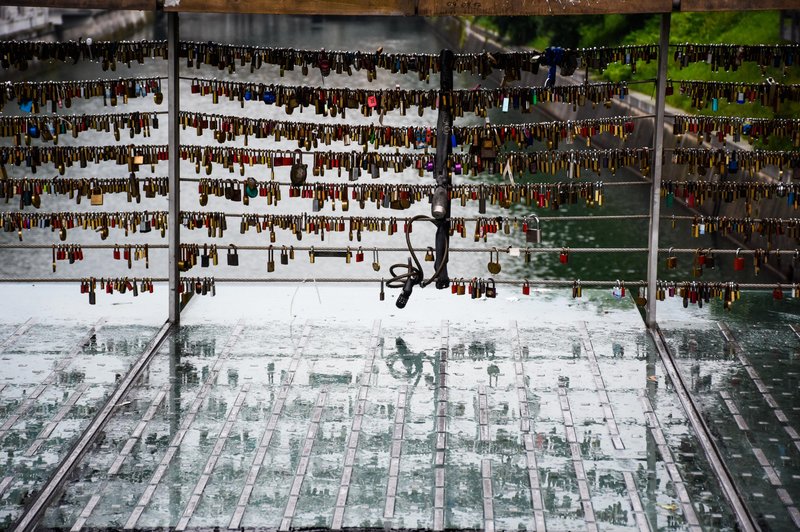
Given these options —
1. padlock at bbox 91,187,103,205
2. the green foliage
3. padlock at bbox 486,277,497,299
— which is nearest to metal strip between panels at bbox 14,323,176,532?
padlock at bbox 91,187,103,205

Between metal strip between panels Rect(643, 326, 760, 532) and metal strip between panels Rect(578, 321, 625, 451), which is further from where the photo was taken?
metal strip between panels Rect(578, 321, 625, 451)

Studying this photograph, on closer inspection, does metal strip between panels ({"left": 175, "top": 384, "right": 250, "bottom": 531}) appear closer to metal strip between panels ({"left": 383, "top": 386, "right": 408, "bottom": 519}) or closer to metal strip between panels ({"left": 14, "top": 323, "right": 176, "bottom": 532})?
metal strip between panels ({"left": 14, "top": 323, "right": 176, "bottom": 532})

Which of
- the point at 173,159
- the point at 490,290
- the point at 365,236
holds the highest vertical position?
the point at 173,159

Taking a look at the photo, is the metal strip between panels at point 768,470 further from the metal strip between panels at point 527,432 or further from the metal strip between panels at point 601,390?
the metal strip between panels at point 527,432

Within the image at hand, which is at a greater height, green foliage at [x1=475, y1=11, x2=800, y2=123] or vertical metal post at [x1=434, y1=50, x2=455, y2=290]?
green foliage at [x1=475, y1=11, x2=800, y2=123]

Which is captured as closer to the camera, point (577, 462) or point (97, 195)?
point (577, 462)

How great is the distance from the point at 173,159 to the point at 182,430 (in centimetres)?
322

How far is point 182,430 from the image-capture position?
10.5m

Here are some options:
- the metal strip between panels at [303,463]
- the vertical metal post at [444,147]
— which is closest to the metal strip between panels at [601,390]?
the vertical metal post at [444,147]

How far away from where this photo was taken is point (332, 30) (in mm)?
74938

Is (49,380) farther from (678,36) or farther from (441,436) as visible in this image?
(678,36)

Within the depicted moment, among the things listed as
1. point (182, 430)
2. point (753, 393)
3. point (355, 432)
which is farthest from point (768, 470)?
point (182, 430)

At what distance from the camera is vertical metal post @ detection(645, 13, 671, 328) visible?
12562mm

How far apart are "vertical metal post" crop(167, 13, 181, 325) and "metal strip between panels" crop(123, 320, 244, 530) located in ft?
2.23
